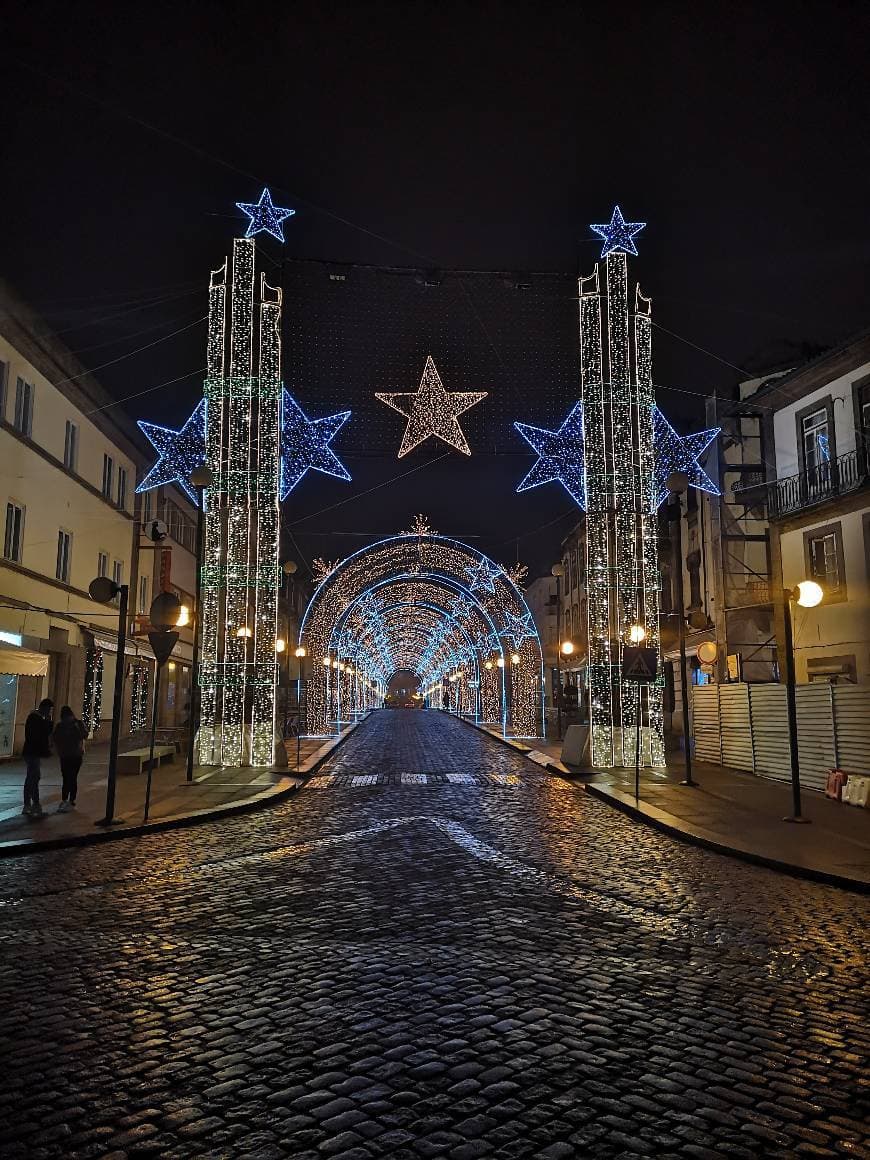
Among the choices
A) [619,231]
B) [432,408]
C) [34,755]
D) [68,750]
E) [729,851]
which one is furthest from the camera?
[619,231]

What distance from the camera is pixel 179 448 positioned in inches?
797

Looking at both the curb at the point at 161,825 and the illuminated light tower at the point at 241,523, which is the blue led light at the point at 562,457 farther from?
the curb at the point at 161,825

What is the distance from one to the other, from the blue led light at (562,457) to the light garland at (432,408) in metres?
2.13

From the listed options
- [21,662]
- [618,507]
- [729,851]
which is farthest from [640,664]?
[21,662]

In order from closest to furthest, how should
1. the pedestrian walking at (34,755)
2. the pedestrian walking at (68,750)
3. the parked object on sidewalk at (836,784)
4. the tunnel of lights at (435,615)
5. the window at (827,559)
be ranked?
the pedestrian walking at (34,755), the pedestrian walking at (68,750), the parked object on sidewalk at (836,784), the window at (827,559), the tunnel of lights at (435,615)

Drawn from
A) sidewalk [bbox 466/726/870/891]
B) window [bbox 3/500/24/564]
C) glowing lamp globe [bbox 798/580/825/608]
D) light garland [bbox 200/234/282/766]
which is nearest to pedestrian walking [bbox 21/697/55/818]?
light garland [bbox 200/234/282/766]

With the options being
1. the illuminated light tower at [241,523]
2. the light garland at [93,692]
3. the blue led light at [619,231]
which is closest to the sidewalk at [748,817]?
the illuminated light tower at [241,523]

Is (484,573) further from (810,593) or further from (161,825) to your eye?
(161,825)

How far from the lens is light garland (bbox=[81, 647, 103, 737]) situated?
94.2 feet

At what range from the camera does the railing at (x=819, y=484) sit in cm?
2415

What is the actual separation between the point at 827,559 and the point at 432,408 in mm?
13918

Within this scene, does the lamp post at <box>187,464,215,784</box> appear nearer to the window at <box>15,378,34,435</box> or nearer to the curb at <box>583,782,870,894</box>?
the window at <box>15,378,34,435</box>

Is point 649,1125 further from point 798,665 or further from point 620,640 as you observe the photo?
point 798,665

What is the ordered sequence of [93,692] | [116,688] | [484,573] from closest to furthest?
1. [116,688]
2. [93,692]
3. [484,573]
